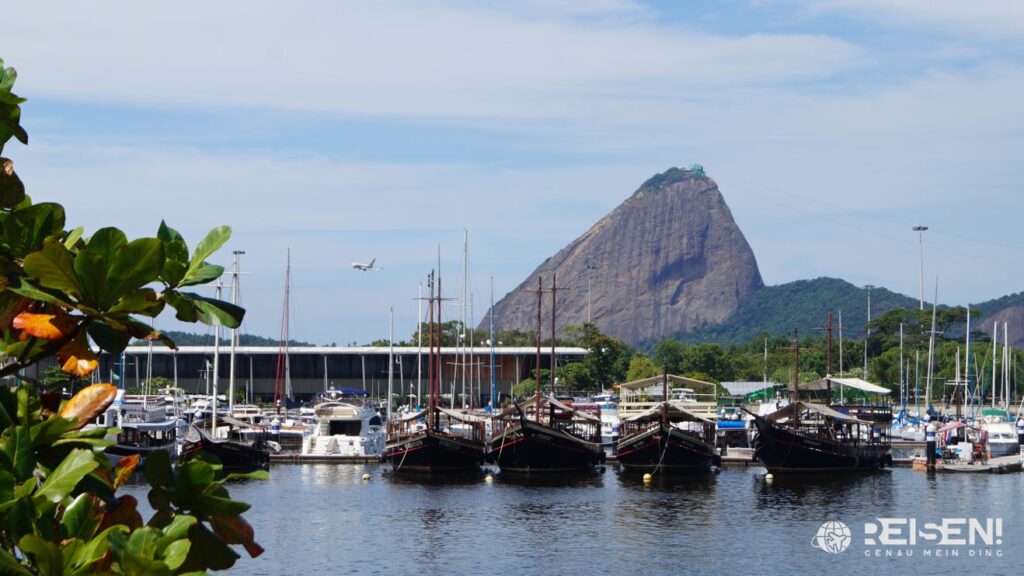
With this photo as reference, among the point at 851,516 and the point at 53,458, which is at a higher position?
the point at 53,458

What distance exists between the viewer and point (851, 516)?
44.3 metres

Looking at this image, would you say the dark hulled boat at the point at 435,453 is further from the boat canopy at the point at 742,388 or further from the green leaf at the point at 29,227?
the boat canopy at the point at 742,388

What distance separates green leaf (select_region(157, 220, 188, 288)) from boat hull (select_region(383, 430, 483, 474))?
52720 mm

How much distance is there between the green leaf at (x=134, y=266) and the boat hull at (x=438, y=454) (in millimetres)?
53154

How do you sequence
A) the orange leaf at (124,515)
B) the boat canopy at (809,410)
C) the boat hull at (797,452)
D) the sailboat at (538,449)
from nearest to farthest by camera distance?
the orange leaf at (124,515) < the sailboat at (538,449) < the boat hull at (797,452) < the boat canopy at (809,410)

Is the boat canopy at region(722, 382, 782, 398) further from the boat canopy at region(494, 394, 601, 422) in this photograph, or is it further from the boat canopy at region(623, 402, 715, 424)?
the boat canopy at region(623, 402, 715, 424)

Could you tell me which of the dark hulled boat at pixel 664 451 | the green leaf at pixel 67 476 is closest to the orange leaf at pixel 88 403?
the green leaf at pixel 67 476

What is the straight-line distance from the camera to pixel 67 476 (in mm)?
4363

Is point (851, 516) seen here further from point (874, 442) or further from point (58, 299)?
point (58, 299)

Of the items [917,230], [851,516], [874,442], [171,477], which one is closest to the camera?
[171,477]

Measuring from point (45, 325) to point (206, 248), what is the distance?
70 cm

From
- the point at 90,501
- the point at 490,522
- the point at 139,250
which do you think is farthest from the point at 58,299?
the point at 490,522

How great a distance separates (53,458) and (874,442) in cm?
6330

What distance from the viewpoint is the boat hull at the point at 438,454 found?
5716 cm
